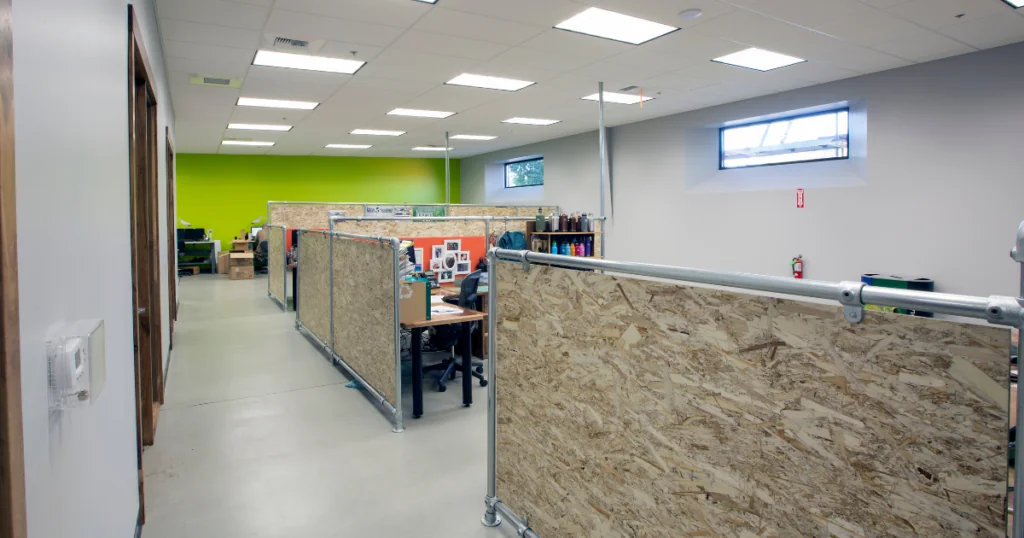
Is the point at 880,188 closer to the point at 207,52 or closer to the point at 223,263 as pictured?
the point at 207,52

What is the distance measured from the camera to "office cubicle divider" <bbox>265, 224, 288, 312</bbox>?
779 centimetres

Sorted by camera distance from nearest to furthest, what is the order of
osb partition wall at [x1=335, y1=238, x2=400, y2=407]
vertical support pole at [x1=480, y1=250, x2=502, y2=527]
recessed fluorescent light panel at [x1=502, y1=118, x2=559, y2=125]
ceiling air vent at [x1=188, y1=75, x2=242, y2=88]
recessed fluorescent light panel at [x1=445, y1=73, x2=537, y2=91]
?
1. vertical support pole at [x1=480, y1=250, x2=502, y2=527]
2. osb partition wall at [x1=335, y1=238, x2=400, y2=407]
3. ceiling air vent at [x1=188, y1=75, x2=242, y2=88]
4. recessed fluorescent light panel at [x1=445, y1=73, x2=537, y2=91]
5. recessed fluorescent light panel at [x1=502, y1=118, x2=559, y2=125]

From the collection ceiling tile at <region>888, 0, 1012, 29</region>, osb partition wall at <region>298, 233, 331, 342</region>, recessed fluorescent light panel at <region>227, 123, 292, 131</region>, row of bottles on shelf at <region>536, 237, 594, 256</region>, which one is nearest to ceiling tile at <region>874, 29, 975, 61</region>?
ceiling tile at <region>888, 0, 1012, 29</region>

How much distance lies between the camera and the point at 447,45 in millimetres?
4863

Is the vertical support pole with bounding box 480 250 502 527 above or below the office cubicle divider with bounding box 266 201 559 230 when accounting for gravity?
below

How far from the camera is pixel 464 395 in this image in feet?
13.5

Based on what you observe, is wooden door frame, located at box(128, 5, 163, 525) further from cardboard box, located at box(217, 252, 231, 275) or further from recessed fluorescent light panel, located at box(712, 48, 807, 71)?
cardboard box, located at box(217, 252, 231, 275)

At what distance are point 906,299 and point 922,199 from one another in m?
5.61

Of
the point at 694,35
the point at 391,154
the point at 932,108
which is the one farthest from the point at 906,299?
the point at 391,154

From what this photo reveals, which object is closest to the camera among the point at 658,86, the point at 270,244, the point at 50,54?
the point at 50,54

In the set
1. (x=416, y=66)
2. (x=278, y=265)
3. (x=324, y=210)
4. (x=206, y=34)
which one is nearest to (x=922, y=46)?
(x=416, y=66)

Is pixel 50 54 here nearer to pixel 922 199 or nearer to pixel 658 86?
pixel 658 86

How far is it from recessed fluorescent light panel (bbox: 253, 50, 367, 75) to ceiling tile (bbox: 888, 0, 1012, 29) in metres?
4.53

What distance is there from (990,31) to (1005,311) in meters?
5.12
